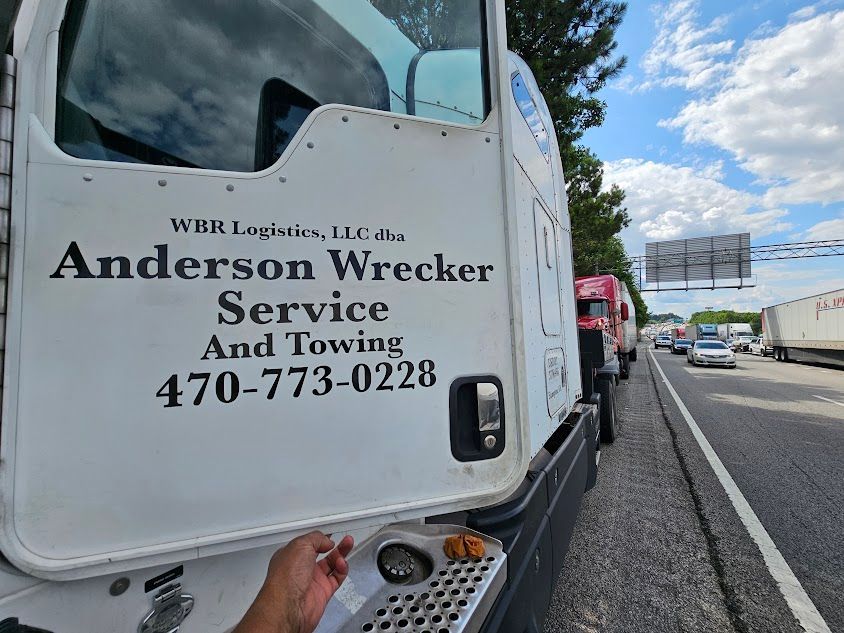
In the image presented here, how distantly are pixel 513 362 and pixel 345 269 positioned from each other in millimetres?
706

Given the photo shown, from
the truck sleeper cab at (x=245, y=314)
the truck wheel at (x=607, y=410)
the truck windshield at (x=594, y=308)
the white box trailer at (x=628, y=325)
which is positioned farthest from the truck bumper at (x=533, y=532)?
the white box trailer at (x=628, y=325)

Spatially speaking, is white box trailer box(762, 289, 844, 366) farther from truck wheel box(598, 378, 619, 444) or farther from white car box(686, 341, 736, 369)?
truck wheel box(598, 378, 619, 444)

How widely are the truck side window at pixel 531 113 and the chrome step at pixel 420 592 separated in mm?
2176

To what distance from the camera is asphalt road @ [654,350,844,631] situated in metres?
3.35

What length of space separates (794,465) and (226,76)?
295 inches

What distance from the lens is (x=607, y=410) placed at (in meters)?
6.51

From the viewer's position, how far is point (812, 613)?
2.78m

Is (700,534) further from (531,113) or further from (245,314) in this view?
(245,314)

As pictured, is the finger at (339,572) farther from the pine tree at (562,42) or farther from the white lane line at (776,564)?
the pine tree at (562,42)

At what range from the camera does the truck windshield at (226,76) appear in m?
1.28

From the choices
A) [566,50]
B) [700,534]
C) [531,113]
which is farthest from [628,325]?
[531,113]

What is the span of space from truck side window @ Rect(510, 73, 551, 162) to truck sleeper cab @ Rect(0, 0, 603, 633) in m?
0.71

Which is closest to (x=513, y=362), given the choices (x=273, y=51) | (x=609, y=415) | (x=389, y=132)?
(x=389, y=132)

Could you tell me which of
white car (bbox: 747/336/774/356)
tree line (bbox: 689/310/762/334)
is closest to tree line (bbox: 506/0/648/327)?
white car (bbox: 747/336/774/356)
